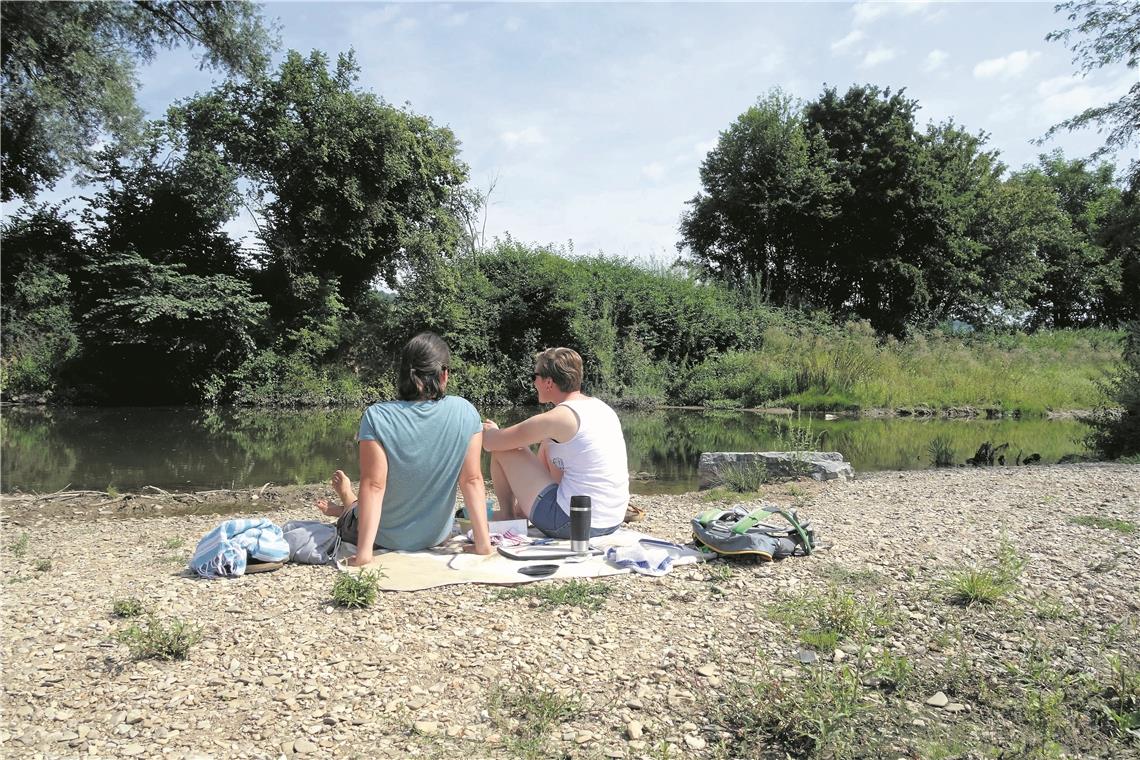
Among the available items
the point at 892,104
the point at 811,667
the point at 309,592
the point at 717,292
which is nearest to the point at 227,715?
the point at 309,592

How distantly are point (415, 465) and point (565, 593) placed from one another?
1.19 meters

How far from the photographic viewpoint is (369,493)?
4.45 m

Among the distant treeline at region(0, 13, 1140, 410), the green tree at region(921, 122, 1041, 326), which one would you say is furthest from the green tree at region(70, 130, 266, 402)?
the green tree at region(921, 122, 1041, 326)

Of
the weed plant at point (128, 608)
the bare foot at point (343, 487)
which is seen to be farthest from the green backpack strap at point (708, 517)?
the weed plant at point (128, 608)

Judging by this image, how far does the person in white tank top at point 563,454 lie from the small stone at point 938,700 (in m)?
2.37

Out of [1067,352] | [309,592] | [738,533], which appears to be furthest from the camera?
[1067,352]

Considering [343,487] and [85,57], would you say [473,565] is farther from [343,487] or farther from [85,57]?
Answer: [85,57]

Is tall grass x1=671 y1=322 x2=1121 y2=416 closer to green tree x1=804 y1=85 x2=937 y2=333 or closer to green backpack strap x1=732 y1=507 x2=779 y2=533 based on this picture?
green tree x1=804 y1=85 x2=937 y2=333

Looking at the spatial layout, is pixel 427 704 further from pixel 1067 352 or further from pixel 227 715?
pixel 1067 352

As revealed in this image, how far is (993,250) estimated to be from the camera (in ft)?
112

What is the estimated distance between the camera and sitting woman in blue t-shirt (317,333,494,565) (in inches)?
176

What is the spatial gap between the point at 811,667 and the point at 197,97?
956 inches

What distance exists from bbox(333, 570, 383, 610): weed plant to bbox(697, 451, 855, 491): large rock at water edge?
231 inches

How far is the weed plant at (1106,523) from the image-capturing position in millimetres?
5509
